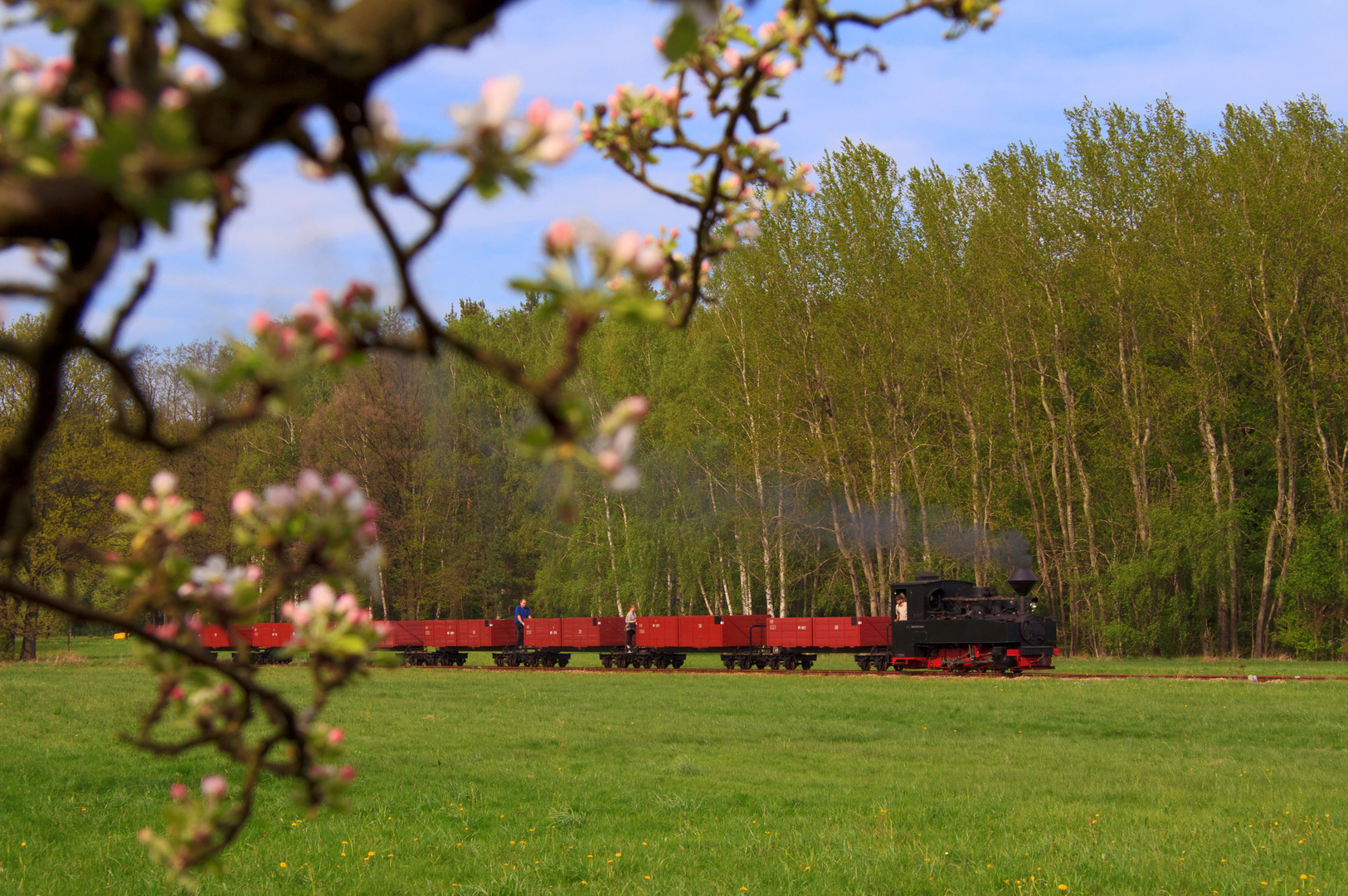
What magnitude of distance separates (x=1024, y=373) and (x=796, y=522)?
424 inches

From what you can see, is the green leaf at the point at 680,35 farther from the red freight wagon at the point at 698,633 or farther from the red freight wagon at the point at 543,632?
the red freight wagon at the point at 543,632

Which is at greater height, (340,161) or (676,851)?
(340,161)

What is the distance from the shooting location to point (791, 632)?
3192 cm

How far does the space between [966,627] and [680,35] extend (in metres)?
27.9

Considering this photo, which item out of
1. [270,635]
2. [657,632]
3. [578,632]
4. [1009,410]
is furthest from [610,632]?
[1009,410]

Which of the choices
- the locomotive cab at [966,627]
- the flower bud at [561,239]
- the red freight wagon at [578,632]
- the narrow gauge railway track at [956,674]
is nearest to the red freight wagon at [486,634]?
the red freight wagon at [578,632]

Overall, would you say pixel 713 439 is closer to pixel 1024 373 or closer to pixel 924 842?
pixel 1024 373

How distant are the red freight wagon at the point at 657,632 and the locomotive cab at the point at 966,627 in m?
7.46

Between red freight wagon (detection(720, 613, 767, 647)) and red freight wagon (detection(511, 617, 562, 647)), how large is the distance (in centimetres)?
586

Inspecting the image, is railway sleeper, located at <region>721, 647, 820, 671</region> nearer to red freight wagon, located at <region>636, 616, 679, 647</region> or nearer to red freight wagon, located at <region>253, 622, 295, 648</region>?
red freight wagon, located at <region>636, 616, 679, 647</region>

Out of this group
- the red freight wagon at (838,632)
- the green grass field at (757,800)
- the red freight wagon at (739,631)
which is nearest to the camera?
the green grass field at (757,800)

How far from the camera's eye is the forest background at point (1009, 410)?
35.6 m

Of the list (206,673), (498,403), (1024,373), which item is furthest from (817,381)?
(206,673)

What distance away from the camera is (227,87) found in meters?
1.09
